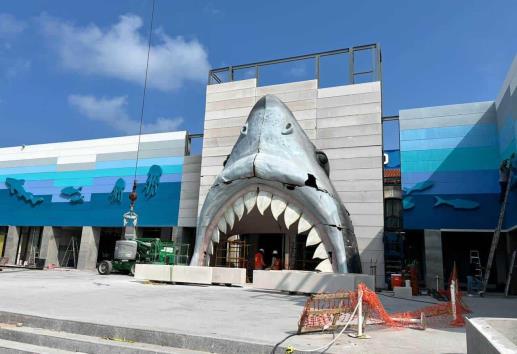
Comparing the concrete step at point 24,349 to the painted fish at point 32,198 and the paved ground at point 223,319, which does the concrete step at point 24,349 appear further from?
the painted fish at point 32,198

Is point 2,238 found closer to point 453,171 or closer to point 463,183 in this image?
point 453,171

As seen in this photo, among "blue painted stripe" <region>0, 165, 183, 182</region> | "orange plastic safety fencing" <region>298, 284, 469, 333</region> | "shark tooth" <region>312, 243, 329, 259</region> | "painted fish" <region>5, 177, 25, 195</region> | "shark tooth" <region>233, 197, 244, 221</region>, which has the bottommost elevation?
"orange plastic safety fencing" <region>298, 284, 469, 333</region>

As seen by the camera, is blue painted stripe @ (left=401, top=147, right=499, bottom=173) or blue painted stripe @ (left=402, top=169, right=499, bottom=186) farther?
blue painted stripe @ (left=401, top=147, right=499, bottom=173)

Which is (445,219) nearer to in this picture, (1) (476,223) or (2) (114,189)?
(1) (476,223)

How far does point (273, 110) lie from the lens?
12.1 metres

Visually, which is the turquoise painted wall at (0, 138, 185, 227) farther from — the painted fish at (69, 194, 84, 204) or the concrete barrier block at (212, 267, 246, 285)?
the concrete barrier block at (212, 267, 246, 285)

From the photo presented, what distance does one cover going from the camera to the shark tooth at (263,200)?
11296 millimetres

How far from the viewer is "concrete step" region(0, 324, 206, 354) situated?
4.00 m

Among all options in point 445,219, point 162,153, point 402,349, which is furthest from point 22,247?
point 402,349

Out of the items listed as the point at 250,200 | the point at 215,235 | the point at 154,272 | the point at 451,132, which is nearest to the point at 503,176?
the point at 451,132

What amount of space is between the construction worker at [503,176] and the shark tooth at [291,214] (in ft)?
33.4

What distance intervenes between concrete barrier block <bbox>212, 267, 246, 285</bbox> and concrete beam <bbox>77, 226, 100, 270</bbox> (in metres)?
15.5

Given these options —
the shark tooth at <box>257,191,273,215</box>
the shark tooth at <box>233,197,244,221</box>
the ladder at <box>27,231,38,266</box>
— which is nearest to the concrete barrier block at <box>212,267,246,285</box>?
the shark tooth at <box>233,197,244,221</box>

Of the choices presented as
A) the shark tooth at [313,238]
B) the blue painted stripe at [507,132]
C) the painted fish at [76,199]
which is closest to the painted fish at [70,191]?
the painted fish at [76,199]
